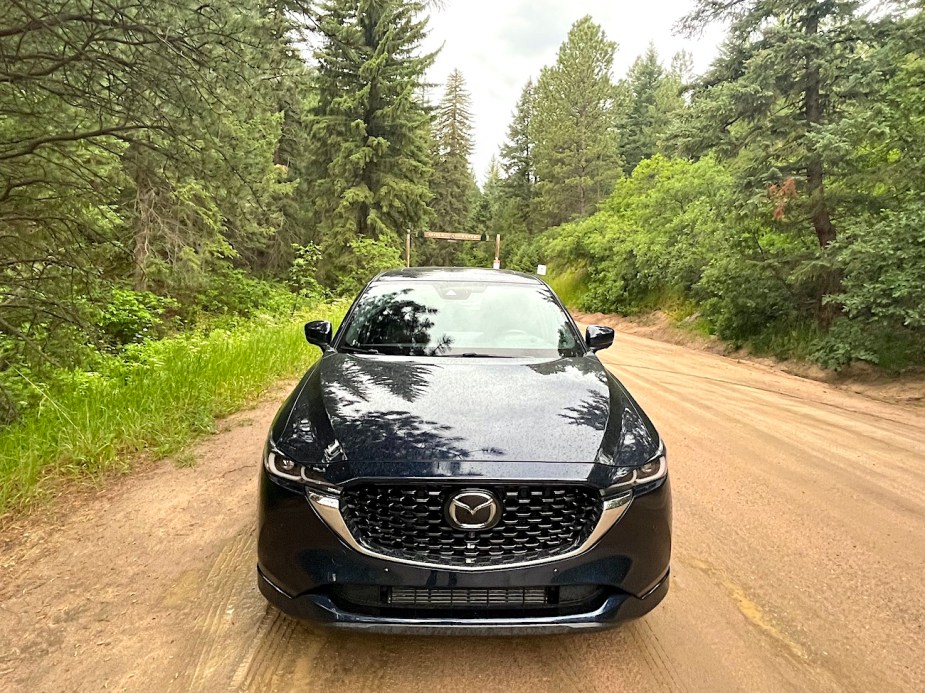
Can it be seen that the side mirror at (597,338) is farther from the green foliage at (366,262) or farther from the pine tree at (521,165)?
the pine tree at (521,165)

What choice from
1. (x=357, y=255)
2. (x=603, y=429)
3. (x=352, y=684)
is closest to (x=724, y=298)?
(x=603, y=429)

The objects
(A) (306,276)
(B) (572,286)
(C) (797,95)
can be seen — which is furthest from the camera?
(B) (572,286)

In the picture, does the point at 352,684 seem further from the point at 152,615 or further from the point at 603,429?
the point at 603,429

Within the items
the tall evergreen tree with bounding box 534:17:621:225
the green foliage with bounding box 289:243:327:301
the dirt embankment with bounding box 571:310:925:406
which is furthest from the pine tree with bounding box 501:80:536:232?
the dirt embankment with bounding box 571:310:925:406

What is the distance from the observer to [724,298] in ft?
40.8

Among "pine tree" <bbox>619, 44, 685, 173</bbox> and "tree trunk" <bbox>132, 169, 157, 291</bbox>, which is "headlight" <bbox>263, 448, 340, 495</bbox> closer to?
"tree trunk" <bbox>132, 169, 157, 291</bbox>

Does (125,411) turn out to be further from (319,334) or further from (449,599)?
(449,599)

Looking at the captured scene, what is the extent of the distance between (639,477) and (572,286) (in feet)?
81.3

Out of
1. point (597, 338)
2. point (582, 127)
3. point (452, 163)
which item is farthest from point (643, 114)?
point (597, 338)

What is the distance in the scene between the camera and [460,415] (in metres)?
2.26

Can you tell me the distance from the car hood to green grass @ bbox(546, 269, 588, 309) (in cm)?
2152

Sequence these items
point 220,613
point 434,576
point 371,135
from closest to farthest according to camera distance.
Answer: point 434,576 < point 220,613 < point 371,135

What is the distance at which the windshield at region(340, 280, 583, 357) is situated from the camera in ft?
10.6

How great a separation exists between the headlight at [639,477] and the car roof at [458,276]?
7.11ft
